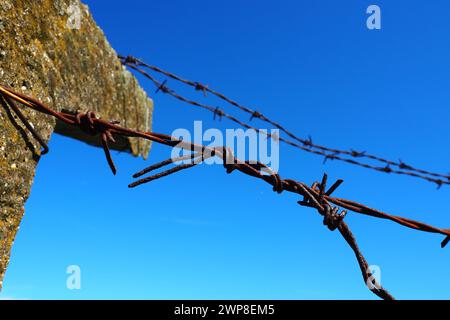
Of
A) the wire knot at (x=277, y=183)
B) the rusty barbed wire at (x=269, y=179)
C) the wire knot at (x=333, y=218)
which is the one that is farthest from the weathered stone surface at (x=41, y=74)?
the wire knot at (x=333, y=218)

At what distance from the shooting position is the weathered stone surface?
1.68 m

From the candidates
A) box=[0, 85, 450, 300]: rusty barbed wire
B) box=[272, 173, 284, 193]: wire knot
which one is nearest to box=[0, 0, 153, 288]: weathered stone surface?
box=[0, 85, 450, 300]: rusty barbed wire

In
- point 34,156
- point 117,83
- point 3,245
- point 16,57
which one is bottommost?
point 3,245

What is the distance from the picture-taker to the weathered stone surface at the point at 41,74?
168 centimetres

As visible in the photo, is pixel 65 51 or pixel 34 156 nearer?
pixel 34 156

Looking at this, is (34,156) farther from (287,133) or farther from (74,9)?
(287,133)

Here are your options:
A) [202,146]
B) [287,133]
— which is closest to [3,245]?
[202,146]

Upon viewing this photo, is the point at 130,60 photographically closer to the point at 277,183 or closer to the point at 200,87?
the point at 200,87

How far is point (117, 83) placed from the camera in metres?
2.73

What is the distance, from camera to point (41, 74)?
1.87m

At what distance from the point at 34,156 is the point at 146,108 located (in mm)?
1446

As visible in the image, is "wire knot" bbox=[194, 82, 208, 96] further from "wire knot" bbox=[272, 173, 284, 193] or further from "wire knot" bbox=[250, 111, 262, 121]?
"wire knot" bbox=[272, 173, 284, 193]

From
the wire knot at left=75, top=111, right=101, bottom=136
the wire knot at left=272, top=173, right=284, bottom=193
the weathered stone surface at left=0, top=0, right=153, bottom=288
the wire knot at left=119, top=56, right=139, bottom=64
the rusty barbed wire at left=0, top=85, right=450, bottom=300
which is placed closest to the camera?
the rusty barbed wire at left=0, top=85, right=450, bottom=300
